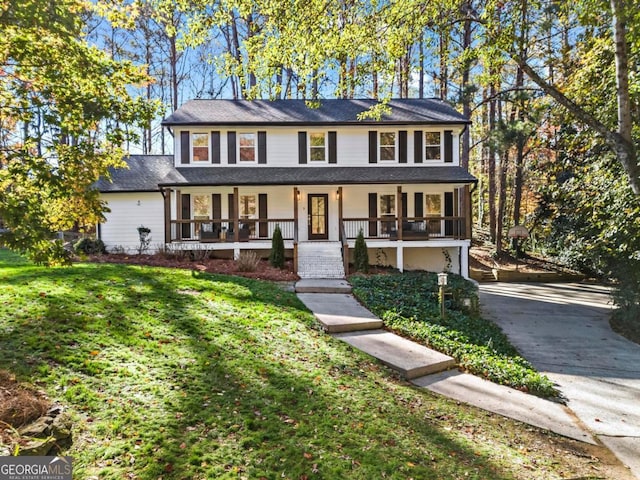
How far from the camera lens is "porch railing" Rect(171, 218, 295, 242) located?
47.6 ft

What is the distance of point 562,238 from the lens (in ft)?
51.5

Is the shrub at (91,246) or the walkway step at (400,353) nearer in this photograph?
the walkway step at (400,353)

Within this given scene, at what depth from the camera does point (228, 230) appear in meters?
15.1

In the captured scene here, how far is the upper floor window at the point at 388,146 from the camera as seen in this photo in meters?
16.2

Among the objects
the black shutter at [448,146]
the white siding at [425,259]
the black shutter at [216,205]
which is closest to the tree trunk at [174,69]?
the black shutter at [216,205]

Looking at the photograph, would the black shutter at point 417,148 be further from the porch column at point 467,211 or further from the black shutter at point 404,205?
the porch column at point 467,211

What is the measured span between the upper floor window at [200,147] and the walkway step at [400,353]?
11.7 m

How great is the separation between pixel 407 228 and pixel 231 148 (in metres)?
8.48

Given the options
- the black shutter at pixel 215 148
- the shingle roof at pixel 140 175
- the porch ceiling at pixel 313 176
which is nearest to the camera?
the porch ceiling at pixel 313 176

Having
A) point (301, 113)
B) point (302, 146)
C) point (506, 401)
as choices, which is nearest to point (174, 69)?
point (301, 113)

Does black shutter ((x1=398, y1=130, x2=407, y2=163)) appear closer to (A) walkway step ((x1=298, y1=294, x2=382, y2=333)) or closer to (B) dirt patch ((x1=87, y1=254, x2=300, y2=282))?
(B) dirt patch ((x1=87, y1=254, x2=300, y2=282))

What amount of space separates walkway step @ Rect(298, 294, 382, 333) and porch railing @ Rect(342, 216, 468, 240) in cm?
549

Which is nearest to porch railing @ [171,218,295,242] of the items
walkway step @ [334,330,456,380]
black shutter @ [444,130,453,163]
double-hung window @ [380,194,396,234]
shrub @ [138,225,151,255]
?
shrub @ [138,225,151,255]

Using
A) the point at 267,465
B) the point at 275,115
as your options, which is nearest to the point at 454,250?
the point at 275,115
